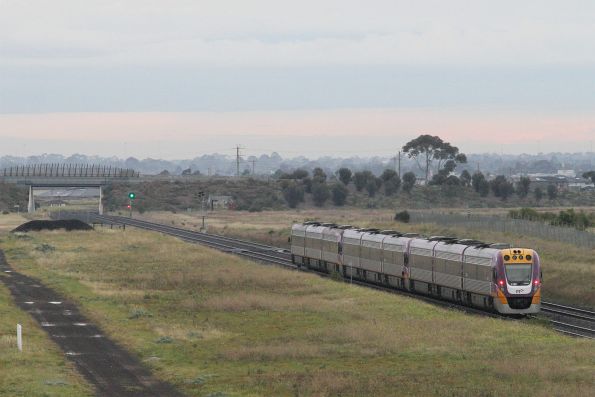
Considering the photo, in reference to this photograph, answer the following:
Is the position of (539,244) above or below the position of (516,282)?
below

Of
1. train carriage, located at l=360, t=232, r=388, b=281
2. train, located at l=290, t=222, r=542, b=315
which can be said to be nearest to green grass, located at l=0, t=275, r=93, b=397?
train, located at l=290, t=222, r=542, b=315

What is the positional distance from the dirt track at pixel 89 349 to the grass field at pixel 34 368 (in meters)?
0.48

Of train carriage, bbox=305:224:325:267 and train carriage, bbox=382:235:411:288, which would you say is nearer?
train carriage, bbox=382:235:411:288

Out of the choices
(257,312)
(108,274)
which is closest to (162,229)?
(108,274)

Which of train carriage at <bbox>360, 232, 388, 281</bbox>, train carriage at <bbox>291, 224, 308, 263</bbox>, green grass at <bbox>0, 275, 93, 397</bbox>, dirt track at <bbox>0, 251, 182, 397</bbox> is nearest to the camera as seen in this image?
green grass at <bbox>0, 275, 93, 397</bbox>

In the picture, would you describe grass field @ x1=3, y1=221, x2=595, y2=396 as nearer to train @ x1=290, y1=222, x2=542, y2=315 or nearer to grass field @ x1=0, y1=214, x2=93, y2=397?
train @ x1=290, y1=222, x2=542, y2=315

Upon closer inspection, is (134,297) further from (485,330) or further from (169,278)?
(485,330)

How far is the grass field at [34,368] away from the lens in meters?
32.4

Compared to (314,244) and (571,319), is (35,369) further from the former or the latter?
(314,244)

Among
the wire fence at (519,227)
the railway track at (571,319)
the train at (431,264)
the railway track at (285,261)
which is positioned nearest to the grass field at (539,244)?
the wire fence at (519,227)

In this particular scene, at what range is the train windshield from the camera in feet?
166

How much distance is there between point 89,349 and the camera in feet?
135

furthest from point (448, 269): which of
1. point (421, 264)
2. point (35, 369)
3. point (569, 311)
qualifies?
point (35, 369)

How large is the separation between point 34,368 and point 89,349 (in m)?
5.11
